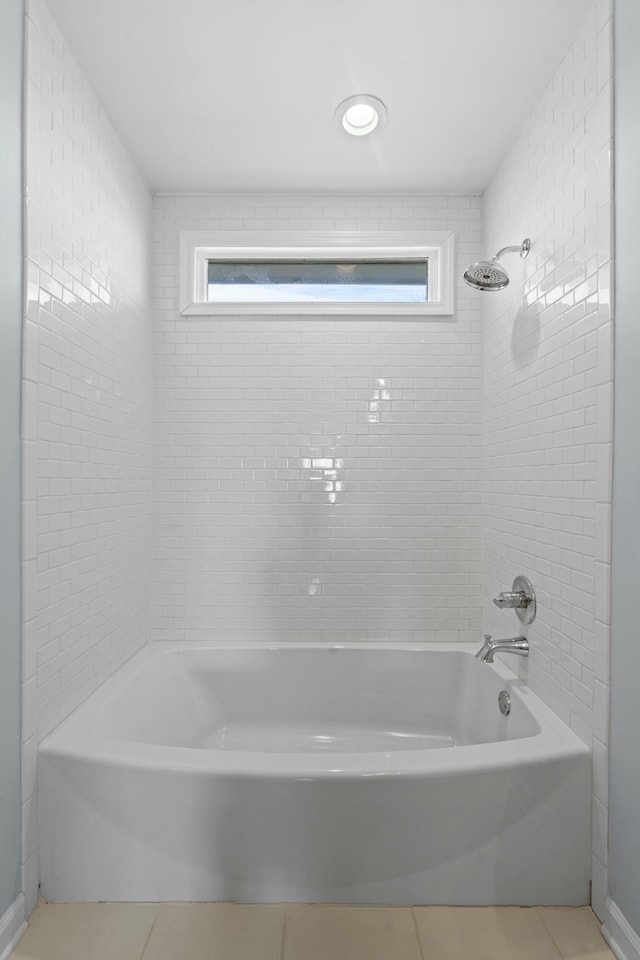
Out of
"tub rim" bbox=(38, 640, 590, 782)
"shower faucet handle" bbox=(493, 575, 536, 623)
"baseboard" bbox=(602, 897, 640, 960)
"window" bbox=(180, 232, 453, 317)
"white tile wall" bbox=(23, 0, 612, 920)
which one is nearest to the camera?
"baseboard" bbox=(602, 897, 640, 960)

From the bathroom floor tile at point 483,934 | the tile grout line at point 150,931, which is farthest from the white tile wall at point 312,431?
the tile grout line at point 150,931

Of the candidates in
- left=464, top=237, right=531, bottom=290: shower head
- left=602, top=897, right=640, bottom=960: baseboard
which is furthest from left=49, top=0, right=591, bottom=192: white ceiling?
left=602, top=897, right=640, bottom=960: baseboard

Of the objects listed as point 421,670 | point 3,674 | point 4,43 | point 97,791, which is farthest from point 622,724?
point 4,43

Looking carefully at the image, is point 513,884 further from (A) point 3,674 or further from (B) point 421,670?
(A) point 3,674

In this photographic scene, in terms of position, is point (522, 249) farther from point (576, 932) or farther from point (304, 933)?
point (304, 933)

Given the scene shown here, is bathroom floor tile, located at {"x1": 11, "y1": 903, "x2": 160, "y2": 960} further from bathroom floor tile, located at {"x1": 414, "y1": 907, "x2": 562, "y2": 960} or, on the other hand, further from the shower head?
the shower head

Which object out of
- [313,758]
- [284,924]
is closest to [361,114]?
[313,758]

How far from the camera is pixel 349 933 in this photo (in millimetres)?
1495

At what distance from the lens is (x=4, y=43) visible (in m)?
1.45

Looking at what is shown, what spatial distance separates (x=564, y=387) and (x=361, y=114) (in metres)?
1.26

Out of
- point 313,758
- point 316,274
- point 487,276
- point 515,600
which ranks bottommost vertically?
point 313,758

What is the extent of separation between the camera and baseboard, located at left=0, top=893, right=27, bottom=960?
4.66 feet

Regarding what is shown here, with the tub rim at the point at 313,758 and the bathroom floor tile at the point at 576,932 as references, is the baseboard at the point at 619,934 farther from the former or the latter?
the tub rim at the point at 313,758

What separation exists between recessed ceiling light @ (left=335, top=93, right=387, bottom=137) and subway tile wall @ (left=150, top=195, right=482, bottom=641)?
525 mm
